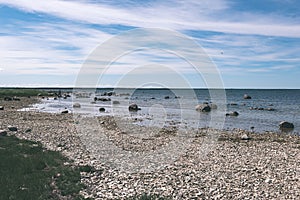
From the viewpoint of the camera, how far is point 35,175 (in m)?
13.4

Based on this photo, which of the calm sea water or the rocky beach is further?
the calm sea water

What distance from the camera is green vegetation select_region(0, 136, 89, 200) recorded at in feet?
37.8

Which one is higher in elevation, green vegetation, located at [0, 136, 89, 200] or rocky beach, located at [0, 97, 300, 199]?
green vegetation, located at [0, 136, 89, 200]

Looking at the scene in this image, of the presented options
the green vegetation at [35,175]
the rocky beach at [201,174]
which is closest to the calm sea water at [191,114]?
the rocky beach at [201,174]

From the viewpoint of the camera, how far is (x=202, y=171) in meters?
15.6

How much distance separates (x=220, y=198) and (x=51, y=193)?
626cm

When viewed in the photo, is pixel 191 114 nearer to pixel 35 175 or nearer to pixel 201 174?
pixel 201 174

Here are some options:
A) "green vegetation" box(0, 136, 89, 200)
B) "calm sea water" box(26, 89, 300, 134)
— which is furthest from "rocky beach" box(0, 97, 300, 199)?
"calm sea water" box(26, 89, 300, 134)

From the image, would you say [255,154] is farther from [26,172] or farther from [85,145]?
[26,172]

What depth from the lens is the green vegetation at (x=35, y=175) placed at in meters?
11.5

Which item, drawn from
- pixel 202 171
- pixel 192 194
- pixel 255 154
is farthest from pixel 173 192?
pixel 255 154

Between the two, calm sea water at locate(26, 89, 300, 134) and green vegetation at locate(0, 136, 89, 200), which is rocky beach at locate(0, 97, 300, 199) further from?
calm sea water at locate(26, 89, 300, 134)

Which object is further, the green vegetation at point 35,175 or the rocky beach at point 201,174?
the rocky beach at point 201,174

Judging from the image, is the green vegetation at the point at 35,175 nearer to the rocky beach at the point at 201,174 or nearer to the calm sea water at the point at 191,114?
the rocky beach at the point at 201,174
